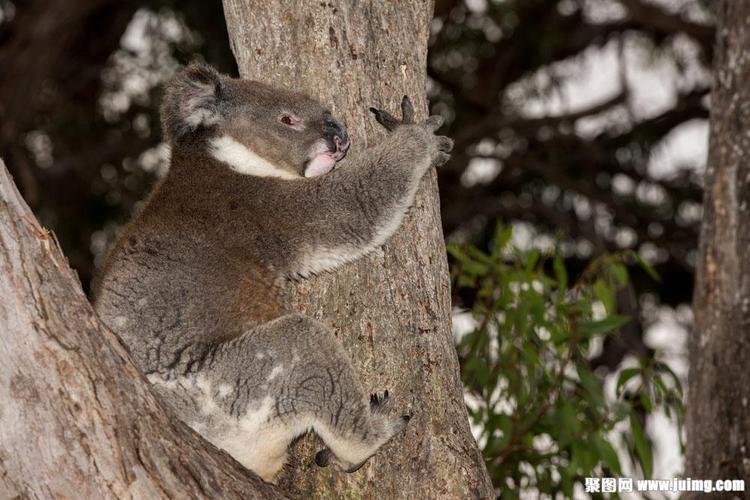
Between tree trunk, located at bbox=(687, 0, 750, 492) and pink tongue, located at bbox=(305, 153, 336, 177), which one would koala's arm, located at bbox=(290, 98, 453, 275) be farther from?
tree trunk, located at bbox=(687, 0, 750, 492)

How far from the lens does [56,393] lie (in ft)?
6.03

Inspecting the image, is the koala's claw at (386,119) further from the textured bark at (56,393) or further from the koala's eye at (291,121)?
the textured bark at (56,393)

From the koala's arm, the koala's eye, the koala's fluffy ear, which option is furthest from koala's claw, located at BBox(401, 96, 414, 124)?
the koala's fluffy ear

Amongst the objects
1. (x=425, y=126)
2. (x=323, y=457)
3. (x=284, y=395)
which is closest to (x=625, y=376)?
(x=425, y=126)

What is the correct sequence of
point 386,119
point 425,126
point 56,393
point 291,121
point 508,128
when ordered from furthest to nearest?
1. point 508,128
2. point 291,121
3. point 425,126
4. point 386,119
5. point 56,393

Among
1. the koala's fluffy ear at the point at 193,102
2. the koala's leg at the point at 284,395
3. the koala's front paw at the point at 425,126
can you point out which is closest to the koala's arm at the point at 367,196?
the koala's front paw at the point at 425,126

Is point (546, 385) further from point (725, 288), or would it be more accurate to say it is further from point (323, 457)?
point (323, 457)

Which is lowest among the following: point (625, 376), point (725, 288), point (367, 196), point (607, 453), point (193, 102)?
point (607, 453)

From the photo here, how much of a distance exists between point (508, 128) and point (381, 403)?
12.7 ft

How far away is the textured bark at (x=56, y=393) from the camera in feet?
6.00

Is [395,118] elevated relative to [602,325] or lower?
elevated

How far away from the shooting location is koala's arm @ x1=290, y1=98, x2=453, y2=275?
259 cm

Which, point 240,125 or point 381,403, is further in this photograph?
point 240,125

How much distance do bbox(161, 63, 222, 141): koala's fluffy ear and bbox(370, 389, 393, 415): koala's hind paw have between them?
0.89 metres
